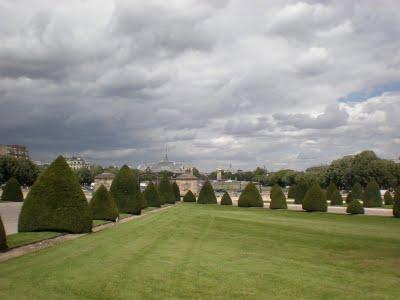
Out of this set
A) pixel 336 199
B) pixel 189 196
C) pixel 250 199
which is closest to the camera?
pixel 250 199

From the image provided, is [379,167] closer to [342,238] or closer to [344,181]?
[344,181]

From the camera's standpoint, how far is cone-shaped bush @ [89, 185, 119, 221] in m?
23.9

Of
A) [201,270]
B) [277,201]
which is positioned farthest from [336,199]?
[201,270]

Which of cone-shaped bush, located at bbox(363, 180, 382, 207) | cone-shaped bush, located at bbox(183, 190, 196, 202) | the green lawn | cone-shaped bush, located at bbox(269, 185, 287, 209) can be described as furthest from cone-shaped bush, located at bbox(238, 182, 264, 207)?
the green lawn

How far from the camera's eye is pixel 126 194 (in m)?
30.8

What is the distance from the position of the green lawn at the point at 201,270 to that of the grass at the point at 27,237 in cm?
143

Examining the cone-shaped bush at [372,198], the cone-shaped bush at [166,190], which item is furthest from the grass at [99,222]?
the cone-shaped bush at [372,198]

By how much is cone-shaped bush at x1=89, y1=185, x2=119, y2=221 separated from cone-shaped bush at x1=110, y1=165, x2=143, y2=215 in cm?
621

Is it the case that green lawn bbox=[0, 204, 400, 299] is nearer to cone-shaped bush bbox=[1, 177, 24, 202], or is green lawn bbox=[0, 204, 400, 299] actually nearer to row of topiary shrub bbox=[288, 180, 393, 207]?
cone-shaped bush bbox=[1, 177, 24, 202]

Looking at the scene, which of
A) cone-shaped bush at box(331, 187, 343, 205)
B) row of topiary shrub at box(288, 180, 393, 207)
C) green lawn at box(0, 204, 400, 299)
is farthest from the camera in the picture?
cone-shaped bush at box(331, 187, 343, 205)

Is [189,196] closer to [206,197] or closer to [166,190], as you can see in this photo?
[206,197]

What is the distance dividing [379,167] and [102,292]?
80048mm

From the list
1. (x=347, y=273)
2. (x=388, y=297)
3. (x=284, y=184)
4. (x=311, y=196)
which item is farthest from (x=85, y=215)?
(x=284, y=184)

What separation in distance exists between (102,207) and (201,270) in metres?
15.5
